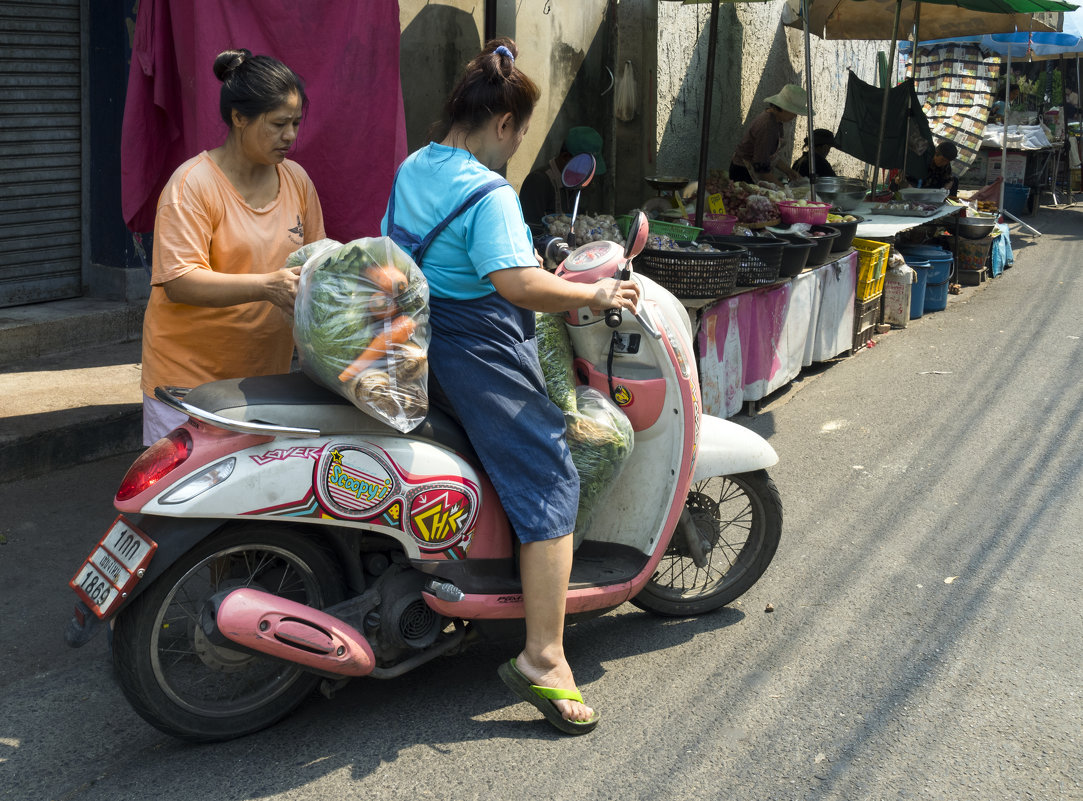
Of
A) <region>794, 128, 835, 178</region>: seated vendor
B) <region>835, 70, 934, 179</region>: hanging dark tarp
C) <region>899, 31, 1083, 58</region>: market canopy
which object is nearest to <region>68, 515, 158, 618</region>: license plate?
<region>794, 128, 835, 178</region>: seated vendor

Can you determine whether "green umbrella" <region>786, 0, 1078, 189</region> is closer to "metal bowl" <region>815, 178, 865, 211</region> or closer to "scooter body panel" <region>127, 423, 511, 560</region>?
"metal bowl" <region>815, 178, 865, 211</region>

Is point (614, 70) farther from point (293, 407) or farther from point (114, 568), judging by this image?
point (114, 568)

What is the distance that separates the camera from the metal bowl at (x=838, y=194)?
34.5ft

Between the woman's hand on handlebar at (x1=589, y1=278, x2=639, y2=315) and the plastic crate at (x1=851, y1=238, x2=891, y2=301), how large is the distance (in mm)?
5413

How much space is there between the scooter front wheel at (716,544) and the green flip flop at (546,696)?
2.40ft

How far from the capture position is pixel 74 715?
3.02m

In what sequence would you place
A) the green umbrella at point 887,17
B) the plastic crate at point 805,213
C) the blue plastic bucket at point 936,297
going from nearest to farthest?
the plastic crate at point 805,213 → the blue plastic bucket at point 936,297 → the green umbrella at point 887,17

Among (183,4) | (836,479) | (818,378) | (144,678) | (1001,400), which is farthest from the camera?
(818,378)

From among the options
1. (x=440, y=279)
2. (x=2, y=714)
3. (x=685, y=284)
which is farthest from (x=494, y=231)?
(x=685, y=284)

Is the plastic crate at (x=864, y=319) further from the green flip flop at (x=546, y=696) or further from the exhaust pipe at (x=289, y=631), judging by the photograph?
the exhaust pipe at (x=289, y=631)

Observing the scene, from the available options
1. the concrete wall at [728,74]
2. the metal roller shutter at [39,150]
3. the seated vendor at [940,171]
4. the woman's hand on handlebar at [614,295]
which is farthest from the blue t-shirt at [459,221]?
the seated vendor at [940,171]

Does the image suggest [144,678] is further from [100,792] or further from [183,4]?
[183,4]

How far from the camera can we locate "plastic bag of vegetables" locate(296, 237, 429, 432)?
258 centimetres

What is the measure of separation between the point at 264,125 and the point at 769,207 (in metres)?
5.48
